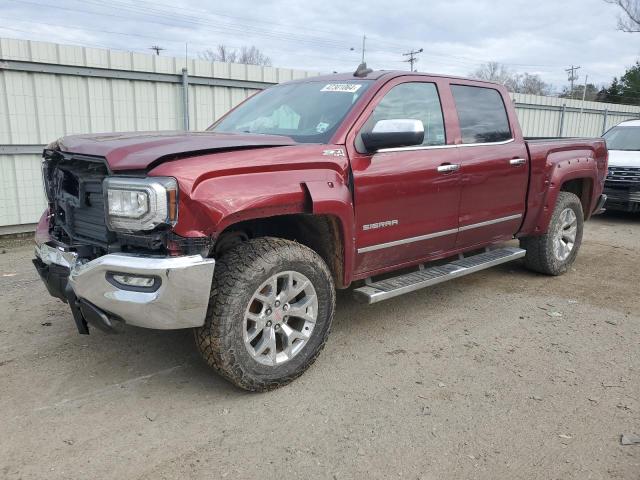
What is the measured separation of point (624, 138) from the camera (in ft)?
34.7

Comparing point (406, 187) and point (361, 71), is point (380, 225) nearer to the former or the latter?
point (406, 187)

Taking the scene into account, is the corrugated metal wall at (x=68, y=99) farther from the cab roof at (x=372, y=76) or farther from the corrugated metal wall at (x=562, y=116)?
the corrugated metal wall at (x=562, y=116)

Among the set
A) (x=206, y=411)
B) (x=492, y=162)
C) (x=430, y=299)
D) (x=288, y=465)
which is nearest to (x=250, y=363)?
(x=206, y=411)

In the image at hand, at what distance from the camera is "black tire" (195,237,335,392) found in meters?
2.84

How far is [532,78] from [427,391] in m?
64.2

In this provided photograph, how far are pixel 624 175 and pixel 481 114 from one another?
6207 mm

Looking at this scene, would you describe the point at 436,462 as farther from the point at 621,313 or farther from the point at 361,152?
the point at 621,313

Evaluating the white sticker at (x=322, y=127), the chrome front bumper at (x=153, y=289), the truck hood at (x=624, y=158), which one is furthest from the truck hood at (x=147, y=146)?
the truck hood at (x=624, y=158)

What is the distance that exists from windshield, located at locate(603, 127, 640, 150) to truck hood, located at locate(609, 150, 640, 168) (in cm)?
39

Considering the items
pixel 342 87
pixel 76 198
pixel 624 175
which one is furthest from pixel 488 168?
pixel 624 175

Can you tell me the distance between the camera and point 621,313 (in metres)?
4.59

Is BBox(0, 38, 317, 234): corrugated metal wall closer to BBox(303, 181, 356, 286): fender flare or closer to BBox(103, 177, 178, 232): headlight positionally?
BBox(103, 177, 178, 232): headlight

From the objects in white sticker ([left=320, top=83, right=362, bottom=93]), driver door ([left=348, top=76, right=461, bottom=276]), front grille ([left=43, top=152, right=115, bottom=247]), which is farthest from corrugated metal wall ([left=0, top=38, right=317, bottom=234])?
driver door ([left=348, top=76, right=461, bottom=276])

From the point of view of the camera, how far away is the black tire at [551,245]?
5.43 meters
